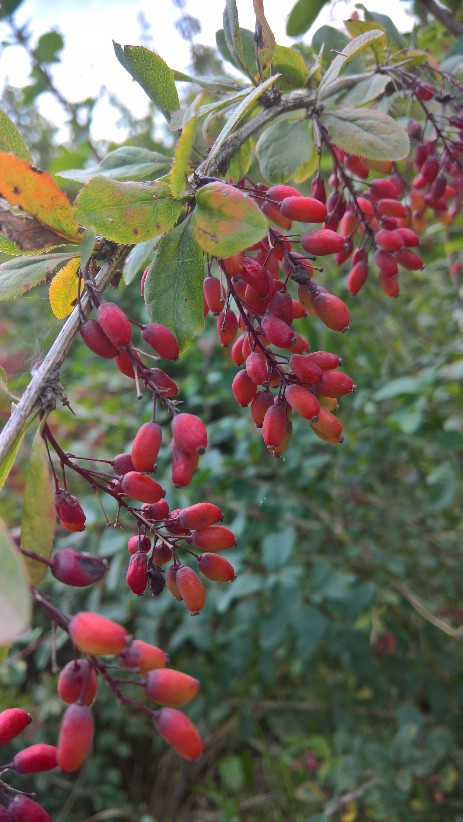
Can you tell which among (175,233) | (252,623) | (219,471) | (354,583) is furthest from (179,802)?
(175,233)

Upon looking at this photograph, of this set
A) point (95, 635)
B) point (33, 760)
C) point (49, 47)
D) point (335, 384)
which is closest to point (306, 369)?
point (335, 384)

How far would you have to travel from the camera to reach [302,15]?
1.44 meters

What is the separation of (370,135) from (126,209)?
36cm

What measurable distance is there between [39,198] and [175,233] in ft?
0.55

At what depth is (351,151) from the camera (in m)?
0.81

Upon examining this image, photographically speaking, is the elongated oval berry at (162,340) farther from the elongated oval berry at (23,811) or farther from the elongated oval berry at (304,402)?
the elongated oval berry at (23,811)

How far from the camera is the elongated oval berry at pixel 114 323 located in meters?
0.57

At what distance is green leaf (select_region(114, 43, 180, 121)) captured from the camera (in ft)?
2.37

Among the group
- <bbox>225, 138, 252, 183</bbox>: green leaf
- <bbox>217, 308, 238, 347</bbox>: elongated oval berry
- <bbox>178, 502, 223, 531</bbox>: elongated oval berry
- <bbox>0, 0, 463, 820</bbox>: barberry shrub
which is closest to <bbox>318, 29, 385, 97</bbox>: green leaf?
<bbox>0, 0, 463, 820</bbox>: barberry shrub

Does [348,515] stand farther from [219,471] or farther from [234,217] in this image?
[234,217]

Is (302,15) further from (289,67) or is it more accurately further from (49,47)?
(49,47)

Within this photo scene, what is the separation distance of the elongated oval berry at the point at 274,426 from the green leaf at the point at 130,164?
319 millimetres

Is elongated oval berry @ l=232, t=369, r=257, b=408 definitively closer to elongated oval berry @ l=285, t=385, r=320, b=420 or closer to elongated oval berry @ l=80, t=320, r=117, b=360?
elongated oval berry @ l=285, t=385, r=320, b=420

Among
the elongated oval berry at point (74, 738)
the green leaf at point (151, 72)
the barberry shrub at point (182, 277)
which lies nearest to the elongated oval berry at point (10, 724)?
the barberry shrub at point (182, 277)
